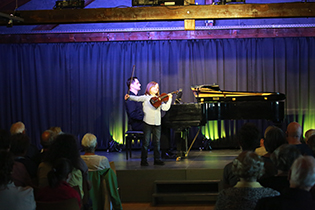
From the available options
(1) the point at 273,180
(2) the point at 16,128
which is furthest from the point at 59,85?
(1) the point at 273,180

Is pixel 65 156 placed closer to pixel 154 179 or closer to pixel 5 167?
pixel 5 167

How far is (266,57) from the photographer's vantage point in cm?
871

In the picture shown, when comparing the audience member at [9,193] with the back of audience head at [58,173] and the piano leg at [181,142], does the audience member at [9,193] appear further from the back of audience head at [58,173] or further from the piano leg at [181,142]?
the piano leg at [181,142]

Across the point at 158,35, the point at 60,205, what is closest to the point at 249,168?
the point at 60,205

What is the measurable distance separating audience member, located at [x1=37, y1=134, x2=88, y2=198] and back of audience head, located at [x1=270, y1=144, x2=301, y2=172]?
5.22 feet

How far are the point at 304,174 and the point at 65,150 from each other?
6.16 feet

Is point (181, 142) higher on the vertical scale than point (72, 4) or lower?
lower

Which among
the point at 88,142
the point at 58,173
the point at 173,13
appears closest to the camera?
the point at 58,173

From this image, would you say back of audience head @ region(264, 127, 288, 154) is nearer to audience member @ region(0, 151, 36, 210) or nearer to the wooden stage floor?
audience member @ region(0, 151, 36, 210)

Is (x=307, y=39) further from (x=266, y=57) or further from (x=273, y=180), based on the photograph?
(x=273, y=180)

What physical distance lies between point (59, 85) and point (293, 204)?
25.7 ft

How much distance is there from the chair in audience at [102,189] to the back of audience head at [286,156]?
1898mm

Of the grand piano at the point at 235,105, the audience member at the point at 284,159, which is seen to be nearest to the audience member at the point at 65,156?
the audience member at the point at 284,159

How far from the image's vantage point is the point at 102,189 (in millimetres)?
3838
